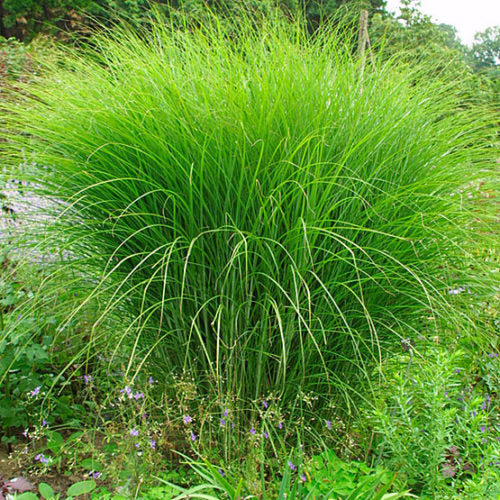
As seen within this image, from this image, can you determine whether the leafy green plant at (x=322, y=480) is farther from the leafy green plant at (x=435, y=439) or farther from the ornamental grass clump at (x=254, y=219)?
the ornamental grass clump at (x=254, y=219)

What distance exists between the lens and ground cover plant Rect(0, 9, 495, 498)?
1.67 metres

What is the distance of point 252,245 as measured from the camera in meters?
1.69

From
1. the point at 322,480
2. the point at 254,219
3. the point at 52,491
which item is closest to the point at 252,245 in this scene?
the point at 254,219

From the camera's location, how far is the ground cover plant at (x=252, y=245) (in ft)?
5.48

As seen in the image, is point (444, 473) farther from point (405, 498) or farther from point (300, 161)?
point (300, 161)

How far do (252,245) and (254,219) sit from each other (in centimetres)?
13

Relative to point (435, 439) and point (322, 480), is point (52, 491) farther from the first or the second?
point (435, 439)

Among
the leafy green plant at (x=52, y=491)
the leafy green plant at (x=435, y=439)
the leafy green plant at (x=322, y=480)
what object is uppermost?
the leafy green plant at (x=435, y=439)

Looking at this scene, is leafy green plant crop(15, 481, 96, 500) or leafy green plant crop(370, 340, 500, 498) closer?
leafy green plant crop(370, 340, 500, 498)

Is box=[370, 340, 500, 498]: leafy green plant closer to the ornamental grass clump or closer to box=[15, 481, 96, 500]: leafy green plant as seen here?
the ornamental grass clump

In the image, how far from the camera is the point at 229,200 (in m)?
1.72

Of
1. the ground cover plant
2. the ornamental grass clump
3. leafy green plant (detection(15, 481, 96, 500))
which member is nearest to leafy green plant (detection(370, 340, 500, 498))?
the ground cover plant

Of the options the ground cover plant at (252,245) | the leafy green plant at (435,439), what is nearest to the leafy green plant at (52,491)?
the ground cover plant at (252,245)

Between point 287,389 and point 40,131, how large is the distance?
1.44 metres
